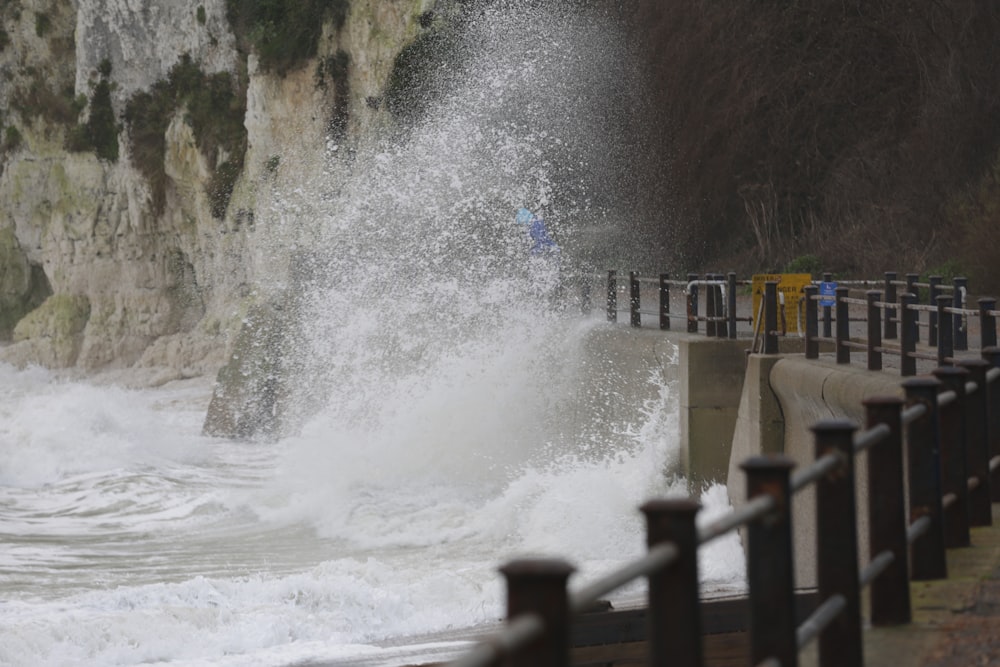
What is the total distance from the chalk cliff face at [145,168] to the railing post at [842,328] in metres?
24.0

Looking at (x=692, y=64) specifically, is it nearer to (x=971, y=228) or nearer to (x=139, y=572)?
(x=971, y=228)

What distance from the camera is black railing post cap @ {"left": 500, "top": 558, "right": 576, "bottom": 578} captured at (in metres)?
2.45

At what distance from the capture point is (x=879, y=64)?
29641mm

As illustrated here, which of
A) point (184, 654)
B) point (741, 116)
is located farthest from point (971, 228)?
point (184, 654)

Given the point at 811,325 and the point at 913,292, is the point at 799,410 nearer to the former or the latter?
the point at 811,325

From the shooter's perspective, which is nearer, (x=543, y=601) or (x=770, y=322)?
(x=543, y=601)

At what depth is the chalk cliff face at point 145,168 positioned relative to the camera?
1491 inches

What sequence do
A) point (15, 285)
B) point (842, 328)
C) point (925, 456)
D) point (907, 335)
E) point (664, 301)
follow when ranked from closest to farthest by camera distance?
point (925, 456)
point (907, 335)
point (842, 328)
point (664, 301)
point (15, 285)

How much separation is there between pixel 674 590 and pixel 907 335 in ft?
27.2

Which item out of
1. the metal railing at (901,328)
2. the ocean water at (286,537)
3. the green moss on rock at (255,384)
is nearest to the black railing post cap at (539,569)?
the metal railing at (901,328)

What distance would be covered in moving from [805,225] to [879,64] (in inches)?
137

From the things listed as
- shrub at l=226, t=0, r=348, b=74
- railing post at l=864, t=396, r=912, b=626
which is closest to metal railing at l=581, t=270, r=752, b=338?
railing post at l=864, t=396, r=912, b=626

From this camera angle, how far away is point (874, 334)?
1169 centimetres

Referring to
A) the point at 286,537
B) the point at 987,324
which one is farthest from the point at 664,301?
the point at 987,324
